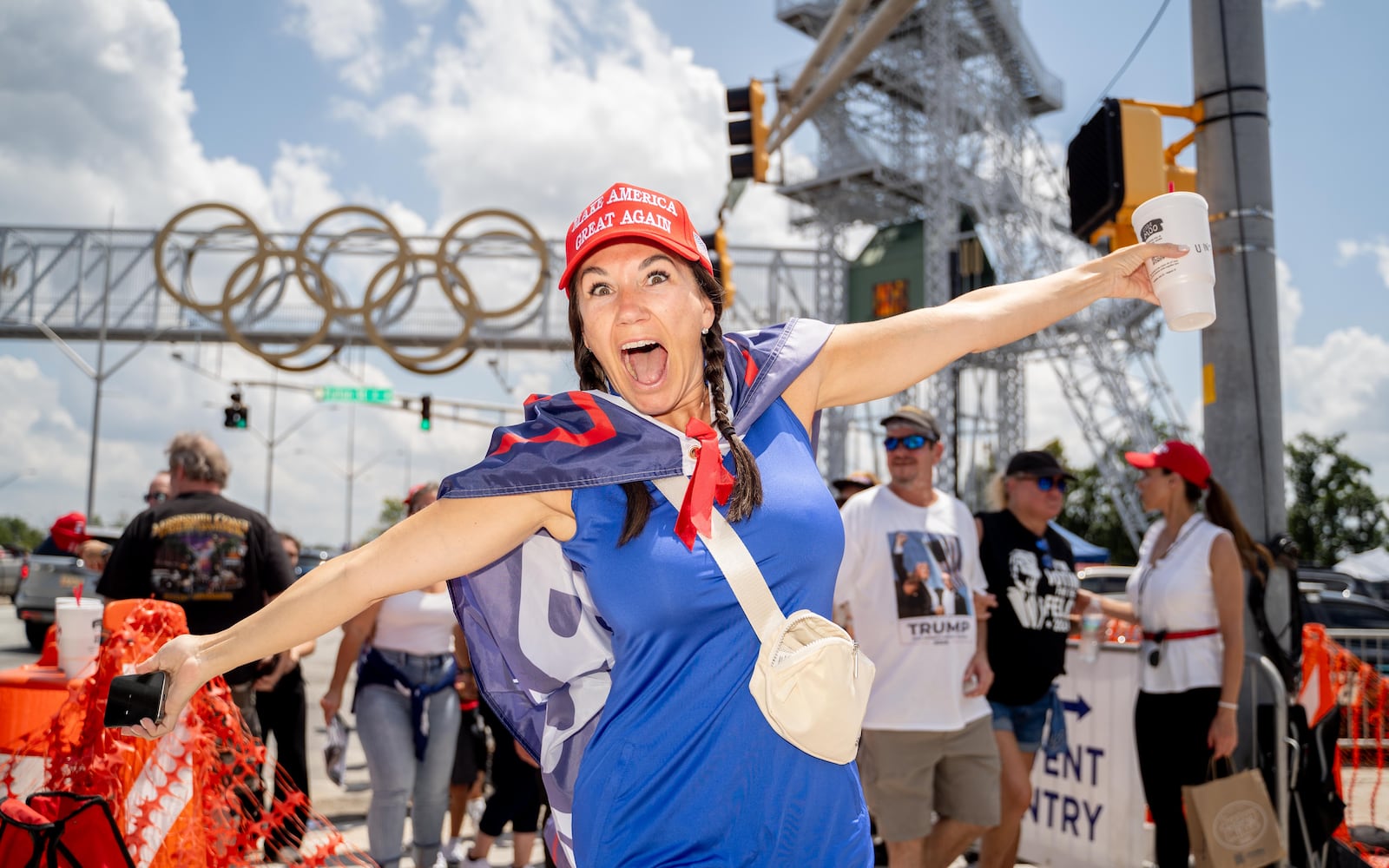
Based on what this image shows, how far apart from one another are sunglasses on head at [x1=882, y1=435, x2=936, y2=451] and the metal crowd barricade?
1.95 m

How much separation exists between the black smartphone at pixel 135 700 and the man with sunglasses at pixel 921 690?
10.6ft

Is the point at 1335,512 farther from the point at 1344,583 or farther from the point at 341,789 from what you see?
the point at 341,789

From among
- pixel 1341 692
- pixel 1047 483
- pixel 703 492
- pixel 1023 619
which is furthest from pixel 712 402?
pixel 1341 692

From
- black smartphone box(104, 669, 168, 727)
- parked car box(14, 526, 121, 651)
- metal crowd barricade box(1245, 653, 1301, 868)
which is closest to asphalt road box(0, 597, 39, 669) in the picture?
parked car box(14, 526, 121, 651)

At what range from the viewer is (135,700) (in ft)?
6.33

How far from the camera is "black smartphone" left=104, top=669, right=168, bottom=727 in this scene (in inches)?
75.9

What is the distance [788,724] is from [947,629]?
3282 mm

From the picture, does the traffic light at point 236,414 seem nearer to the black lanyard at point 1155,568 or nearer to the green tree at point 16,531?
the black lanyard at point 1155,568

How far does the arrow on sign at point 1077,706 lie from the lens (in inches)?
232

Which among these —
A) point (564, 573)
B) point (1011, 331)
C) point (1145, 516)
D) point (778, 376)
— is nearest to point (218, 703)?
point (564, 573)

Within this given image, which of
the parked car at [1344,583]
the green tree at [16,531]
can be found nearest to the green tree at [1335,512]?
the parked car at [1344,583]

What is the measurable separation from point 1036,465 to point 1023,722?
1338 mm

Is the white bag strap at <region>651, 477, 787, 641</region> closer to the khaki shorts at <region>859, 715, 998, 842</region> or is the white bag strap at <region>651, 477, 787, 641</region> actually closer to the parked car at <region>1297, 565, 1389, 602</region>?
the khaki shorts at <region>859, 715, 998, 842</region>

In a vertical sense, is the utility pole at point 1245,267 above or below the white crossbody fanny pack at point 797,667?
above
